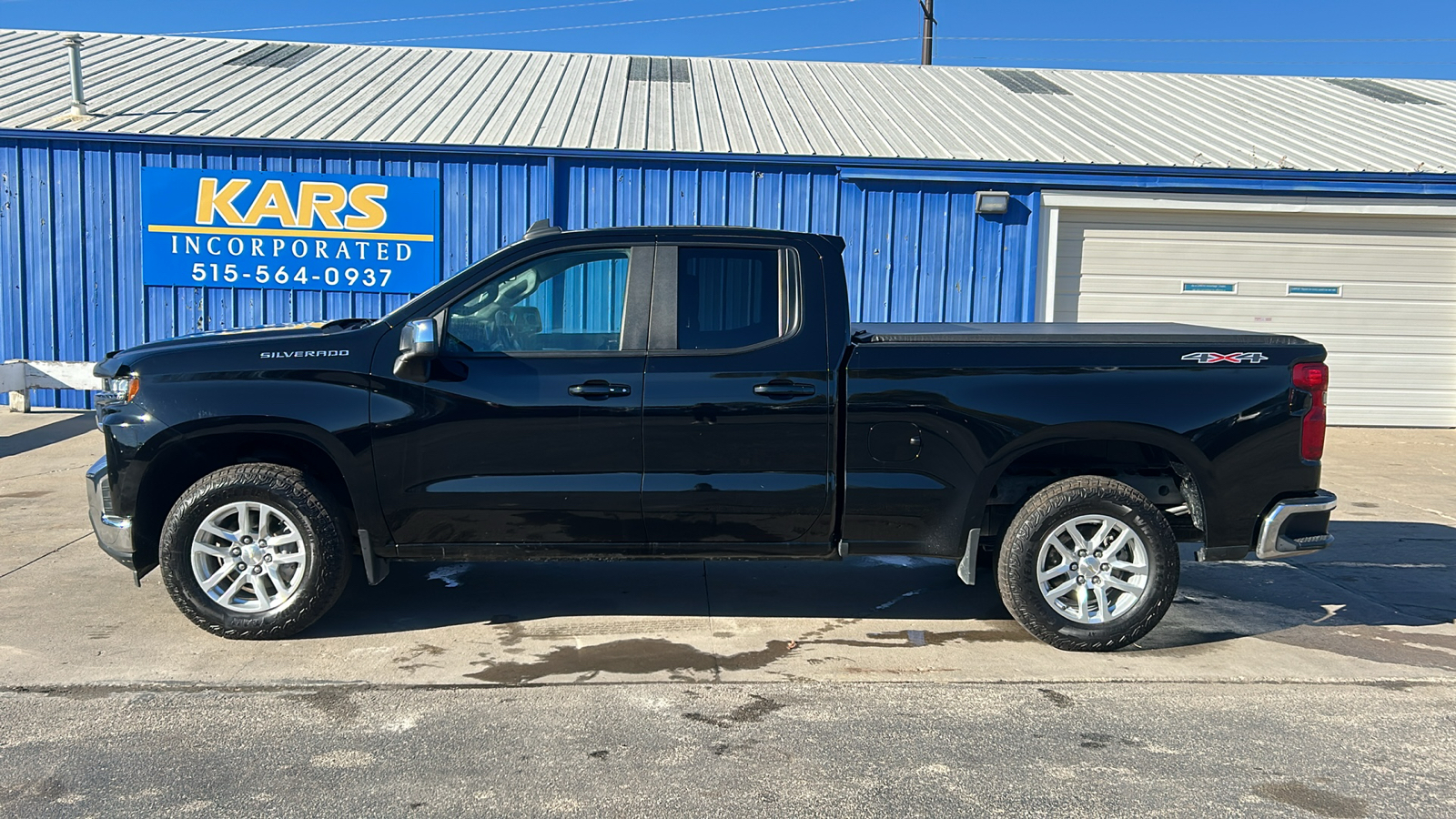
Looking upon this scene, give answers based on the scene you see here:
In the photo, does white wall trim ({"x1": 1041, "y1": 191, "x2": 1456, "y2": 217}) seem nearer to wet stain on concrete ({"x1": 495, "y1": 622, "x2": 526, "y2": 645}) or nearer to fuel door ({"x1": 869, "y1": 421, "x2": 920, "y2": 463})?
fuel door ({"x1": 869, "y1": 421, "x2": 920, "y2": 463})

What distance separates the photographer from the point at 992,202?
12062 millimetres

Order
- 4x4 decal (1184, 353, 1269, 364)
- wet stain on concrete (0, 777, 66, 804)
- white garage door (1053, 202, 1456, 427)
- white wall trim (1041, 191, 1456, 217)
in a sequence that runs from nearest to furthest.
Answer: wet stain on concrete (0, 777, 66, 804)
4x4 decal (1184, 353, 1269, 364)
white wall trim (1041, 191, 1456, 217)
white garage door (1053, 202, 1456, 427)

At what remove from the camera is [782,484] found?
4.71 metres

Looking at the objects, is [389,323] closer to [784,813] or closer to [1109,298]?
[784,813]

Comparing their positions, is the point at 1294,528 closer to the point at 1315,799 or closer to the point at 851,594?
the point at 1315,799

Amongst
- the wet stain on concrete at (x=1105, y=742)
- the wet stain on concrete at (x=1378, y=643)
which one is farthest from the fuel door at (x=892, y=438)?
the wet stain on concrete at (x=1378, y=643)

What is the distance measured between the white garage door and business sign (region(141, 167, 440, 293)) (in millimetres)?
7414

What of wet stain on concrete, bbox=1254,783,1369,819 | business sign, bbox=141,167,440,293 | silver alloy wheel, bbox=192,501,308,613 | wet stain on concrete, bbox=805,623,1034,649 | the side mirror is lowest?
wet stain on concrete, bbox=805,623,1034,649

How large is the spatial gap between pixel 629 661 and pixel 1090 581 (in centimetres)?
207

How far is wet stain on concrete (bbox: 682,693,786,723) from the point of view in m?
3.96

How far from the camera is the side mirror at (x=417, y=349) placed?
4.47m

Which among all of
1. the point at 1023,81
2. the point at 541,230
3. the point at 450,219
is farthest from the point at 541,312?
the point at 1023,81

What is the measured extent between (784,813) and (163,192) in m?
11.0

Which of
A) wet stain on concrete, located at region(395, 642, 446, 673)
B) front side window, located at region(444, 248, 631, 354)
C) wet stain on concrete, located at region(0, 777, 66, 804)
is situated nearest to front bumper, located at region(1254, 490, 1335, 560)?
front side window, located at region(444, 248, 631, 354)
